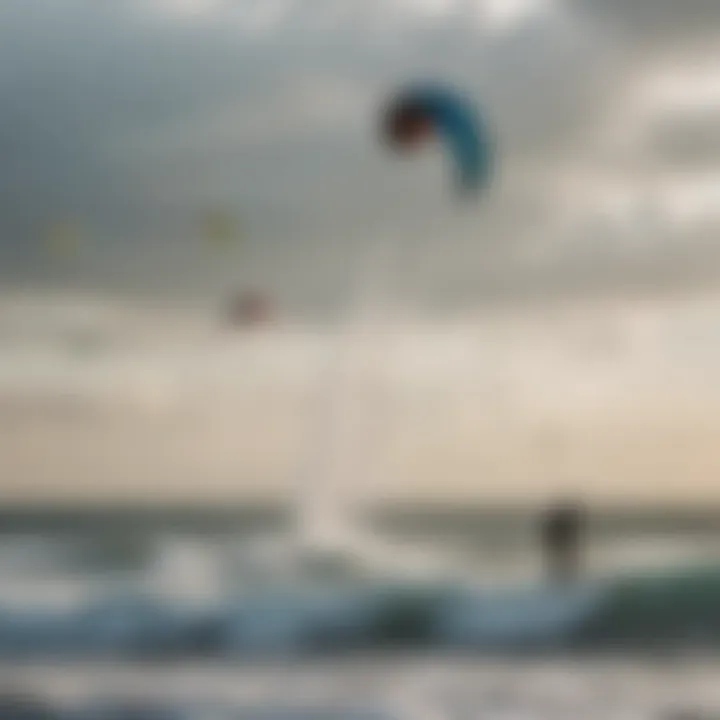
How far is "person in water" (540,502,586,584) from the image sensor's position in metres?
3.47

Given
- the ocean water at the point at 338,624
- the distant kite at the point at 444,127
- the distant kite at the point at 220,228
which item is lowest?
the ocean water at the point at 338,624

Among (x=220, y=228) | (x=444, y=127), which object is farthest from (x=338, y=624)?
(x=444, y=127)

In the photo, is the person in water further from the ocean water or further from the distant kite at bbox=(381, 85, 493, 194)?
the distant kite at bbox=(381, 85, 493, 194)

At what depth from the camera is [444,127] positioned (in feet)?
9.41

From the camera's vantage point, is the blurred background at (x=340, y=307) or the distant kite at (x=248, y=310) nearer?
the blurred background at (x=340, y=307)

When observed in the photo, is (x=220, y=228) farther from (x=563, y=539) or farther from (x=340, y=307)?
(x=563, y=539)

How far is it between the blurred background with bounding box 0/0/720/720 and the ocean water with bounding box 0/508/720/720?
2cm

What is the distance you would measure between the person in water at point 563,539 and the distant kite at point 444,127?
1014mm

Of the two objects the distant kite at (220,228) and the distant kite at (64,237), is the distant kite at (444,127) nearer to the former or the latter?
the distant kite at (220,228)

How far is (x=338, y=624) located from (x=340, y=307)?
108 cm

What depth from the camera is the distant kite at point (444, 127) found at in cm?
288

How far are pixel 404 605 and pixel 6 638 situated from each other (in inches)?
47.4

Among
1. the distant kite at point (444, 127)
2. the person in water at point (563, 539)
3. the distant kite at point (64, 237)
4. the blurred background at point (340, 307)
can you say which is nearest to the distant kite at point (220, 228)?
the blurred background at point (340, 307)

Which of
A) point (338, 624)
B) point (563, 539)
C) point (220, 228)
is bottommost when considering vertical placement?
point (338, 624)
